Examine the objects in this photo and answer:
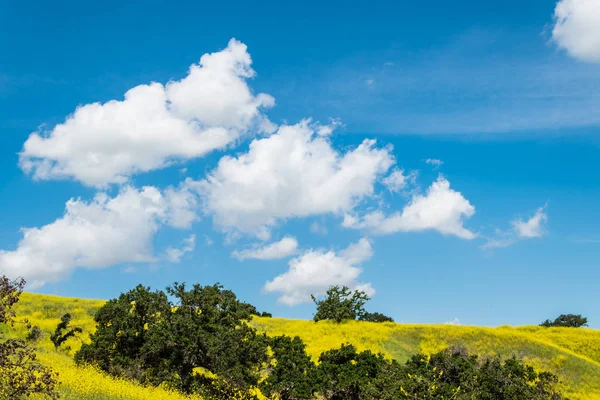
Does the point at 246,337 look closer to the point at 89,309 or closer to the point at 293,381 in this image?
the point at 293,381

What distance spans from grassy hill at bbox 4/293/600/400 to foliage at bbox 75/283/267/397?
Answer: 12.5 meters

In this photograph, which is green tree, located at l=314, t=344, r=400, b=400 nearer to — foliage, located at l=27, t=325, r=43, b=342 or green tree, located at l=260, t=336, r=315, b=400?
green tree, located at l=260, t=336, r=315, b=400

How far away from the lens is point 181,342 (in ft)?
101

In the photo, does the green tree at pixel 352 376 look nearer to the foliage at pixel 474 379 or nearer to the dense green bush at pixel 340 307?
the foliage at pixel 474 379

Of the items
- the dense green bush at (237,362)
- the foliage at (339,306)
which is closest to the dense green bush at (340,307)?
the foliage at (339,306)

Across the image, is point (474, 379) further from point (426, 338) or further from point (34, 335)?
point (34, 335)

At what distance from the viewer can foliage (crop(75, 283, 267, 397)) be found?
30.9 m

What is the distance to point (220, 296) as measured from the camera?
33.1 m

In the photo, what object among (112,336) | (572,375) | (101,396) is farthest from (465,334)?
(101,396)

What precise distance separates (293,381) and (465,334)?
37.4 m

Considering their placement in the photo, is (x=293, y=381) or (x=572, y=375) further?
(x=572, y=375)

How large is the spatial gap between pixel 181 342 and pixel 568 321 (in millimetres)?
83937

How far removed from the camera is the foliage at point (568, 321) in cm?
9230

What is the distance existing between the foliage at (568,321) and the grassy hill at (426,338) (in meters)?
25.4
